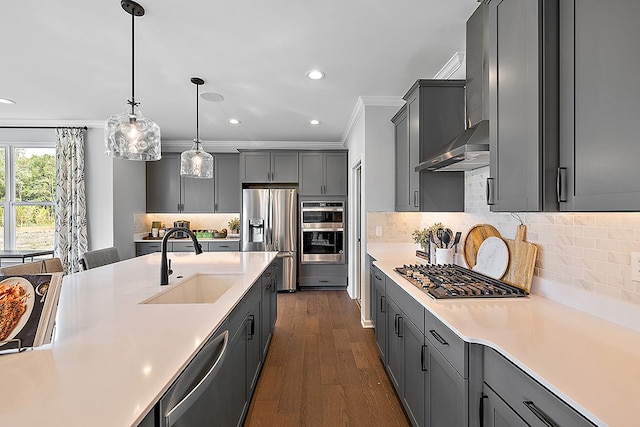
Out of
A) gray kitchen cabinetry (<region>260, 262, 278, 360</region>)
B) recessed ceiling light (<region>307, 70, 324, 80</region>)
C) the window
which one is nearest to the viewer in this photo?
gray kitchen cabinetry (<region>260, 262, 278, 360</region>)

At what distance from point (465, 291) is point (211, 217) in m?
5.27

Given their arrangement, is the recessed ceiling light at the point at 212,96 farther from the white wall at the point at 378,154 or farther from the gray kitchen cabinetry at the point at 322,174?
the gray kitchen cabinetry at the point at 322,174

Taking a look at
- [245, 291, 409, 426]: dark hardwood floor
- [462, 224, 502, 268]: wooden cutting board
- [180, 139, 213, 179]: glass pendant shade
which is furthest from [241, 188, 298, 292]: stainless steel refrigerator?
[462, 224, 502, 268]: wooden cutting board

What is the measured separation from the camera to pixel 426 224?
349cm

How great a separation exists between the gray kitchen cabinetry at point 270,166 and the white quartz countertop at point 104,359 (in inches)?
153

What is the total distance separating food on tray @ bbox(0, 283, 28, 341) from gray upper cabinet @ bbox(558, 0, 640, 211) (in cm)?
181

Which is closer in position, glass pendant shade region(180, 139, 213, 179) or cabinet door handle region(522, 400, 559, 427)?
cabinet door handle region(522, 400, 559, 427)

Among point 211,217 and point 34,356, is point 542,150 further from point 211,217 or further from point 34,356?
point 211,217

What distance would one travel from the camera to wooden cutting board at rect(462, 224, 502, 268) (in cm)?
233

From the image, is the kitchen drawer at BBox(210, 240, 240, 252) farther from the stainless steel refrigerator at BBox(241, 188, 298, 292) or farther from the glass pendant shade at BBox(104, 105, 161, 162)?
the glass pendant shade at BBox(104, 105, 161, 162)

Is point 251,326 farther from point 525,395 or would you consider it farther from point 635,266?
point 635,266

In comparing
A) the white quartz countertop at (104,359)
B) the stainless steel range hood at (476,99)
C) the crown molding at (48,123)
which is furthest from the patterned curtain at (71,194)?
the stainless steel range hood at (476,99)

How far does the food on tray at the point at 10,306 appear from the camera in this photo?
97 cm

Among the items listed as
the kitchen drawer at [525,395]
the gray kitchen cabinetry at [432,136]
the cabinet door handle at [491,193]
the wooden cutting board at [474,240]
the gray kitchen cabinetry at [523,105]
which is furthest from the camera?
the gray kitchen cabinetry at [432,136]
